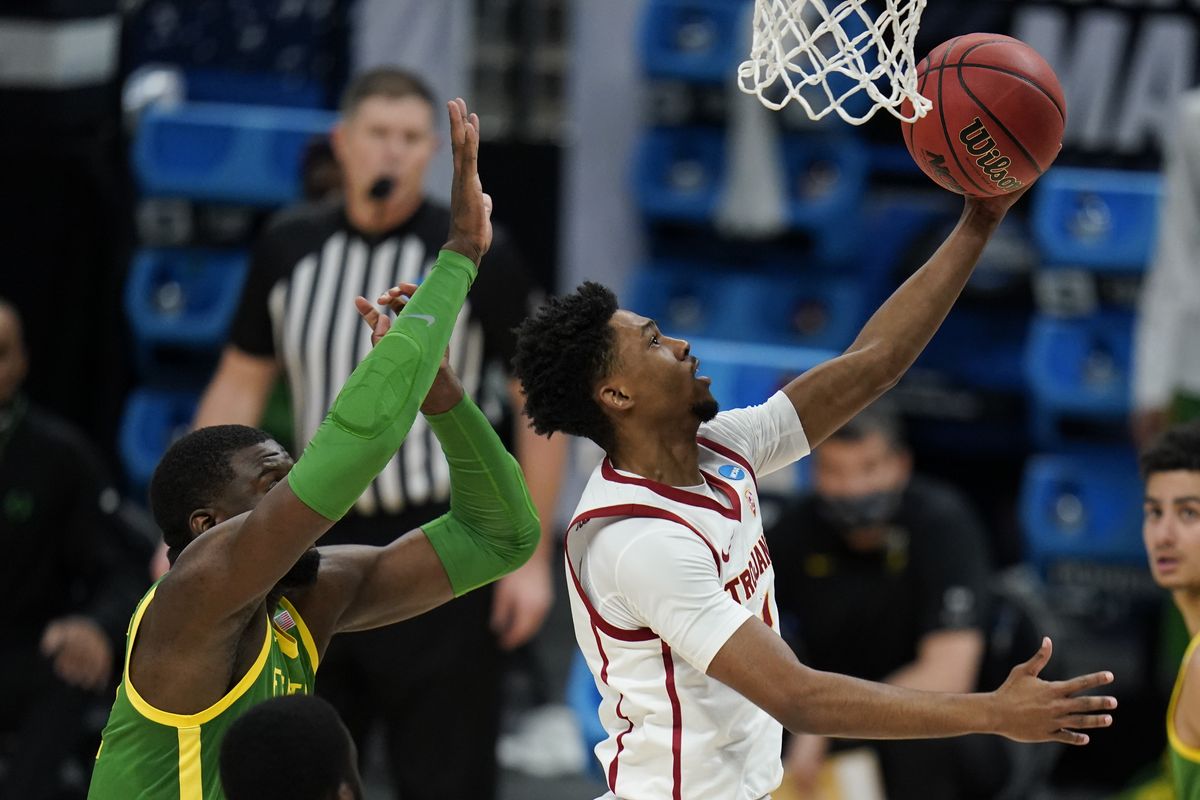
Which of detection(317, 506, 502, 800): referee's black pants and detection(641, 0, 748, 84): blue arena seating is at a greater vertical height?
detection(641, 0, 748, 84): blue arena seating

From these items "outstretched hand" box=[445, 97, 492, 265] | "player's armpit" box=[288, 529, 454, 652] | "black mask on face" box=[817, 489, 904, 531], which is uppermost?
"outstretched hand" box=[445, 97, 492, 265]

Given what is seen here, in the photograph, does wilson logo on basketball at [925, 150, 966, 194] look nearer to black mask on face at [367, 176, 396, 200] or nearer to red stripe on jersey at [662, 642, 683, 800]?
red stripe on jersey at [662, 642, 683, 800]

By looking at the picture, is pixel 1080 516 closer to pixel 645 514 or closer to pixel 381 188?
pixel 381 188

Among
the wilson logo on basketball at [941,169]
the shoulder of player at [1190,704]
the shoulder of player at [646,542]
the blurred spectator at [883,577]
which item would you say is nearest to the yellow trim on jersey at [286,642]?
the shoulder of player at [646,542]

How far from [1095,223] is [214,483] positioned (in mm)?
4941

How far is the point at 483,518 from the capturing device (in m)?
3.80

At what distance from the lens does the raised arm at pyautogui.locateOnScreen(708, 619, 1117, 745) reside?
10.2 feet

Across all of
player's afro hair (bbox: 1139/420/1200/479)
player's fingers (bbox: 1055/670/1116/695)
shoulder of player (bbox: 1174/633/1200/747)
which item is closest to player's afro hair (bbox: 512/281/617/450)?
player's fingers (bbox: 1055/670/1116/695)

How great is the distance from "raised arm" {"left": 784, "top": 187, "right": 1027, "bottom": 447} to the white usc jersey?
0.87 feet

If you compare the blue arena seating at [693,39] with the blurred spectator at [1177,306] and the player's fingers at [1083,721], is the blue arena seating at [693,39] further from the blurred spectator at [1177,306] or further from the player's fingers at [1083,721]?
the player's fingers at [1083,721]

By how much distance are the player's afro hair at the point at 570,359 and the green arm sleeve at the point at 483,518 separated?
0.16m

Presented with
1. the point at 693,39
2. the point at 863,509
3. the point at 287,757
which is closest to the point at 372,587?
the point at 287,757

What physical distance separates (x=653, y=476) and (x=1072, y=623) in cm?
482

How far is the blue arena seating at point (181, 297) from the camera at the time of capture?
8.09 m
